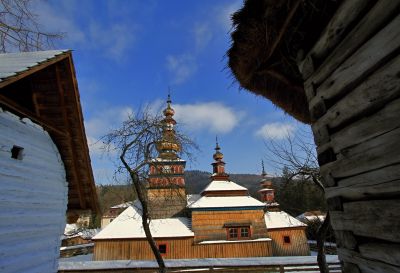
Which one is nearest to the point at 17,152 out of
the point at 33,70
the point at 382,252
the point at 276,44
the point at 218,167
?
the point at 33,70

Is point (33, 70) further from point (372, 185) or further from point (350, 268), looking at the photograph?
point (350, 268)

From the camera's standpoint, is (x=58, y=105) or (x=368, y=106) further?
(x=58, y=105)

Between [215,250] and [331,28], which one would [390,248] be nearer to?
[331,28]

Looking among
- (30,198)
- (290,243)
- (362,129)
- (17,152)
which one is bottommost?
(290,243)

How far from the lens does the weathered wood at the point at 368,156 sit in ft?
6.96

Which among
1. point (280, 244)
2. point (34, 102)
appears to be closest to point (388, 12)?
point (34, 102)

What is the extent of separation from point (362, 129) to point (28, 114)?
6.82m

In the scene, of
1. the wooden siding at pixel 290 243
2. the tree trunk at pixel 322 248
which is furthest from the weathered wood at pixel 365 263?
the wooden siding at pixel 290 243

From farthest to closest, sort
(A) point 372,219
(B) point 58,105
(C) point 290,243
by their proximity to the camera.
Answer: (C) point 290,243
(B) point 58,105
(A) point 372,219

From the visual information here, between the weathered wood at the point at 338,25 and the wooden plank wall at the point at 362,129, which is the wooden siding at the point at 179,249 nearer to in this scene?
the wooden plank wall at the point at 362,129

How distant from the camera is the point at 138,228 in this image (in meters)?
23.7

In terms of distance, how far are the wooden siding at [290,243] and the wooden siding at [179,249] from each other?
2.23 m

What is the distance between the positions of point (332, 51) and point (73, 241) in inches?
1862

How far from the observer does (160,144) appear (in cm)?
1309
